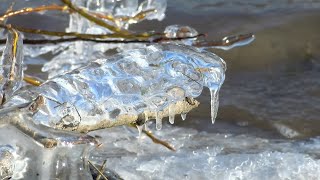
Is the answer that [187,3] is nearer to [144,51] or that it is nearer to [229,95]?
[229,95]

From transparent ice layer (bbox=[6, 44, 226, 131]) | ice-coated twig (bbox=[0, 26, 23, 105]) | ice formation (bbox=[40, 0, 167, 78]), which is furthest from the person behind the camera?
ice formation (bbox=[40, 0, 167, 78])

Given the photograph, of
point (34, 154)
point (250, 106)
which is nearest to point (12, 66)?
point (34, 154)

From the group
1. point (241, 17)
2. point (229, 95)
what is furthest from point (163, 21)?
point (229, 95)

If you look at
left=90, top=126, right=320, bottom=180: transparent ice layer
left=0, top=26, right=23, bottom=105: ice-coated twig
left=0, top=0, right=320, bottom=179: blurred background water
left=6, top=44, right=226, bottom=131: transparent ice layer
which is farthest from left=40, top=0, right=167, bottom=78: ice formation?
left=6, top=44, right=226, bottom=131: transparent ice layer

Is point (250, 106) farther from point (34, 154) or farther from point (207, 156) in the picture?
point (34, 154)

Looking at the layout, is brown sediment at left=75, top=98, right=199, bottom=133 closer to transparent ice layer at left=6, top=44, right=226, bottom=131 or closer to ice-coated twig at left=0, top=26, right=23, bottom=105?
transparent ice layer at left=6, top=44, right=226, bottom=131
